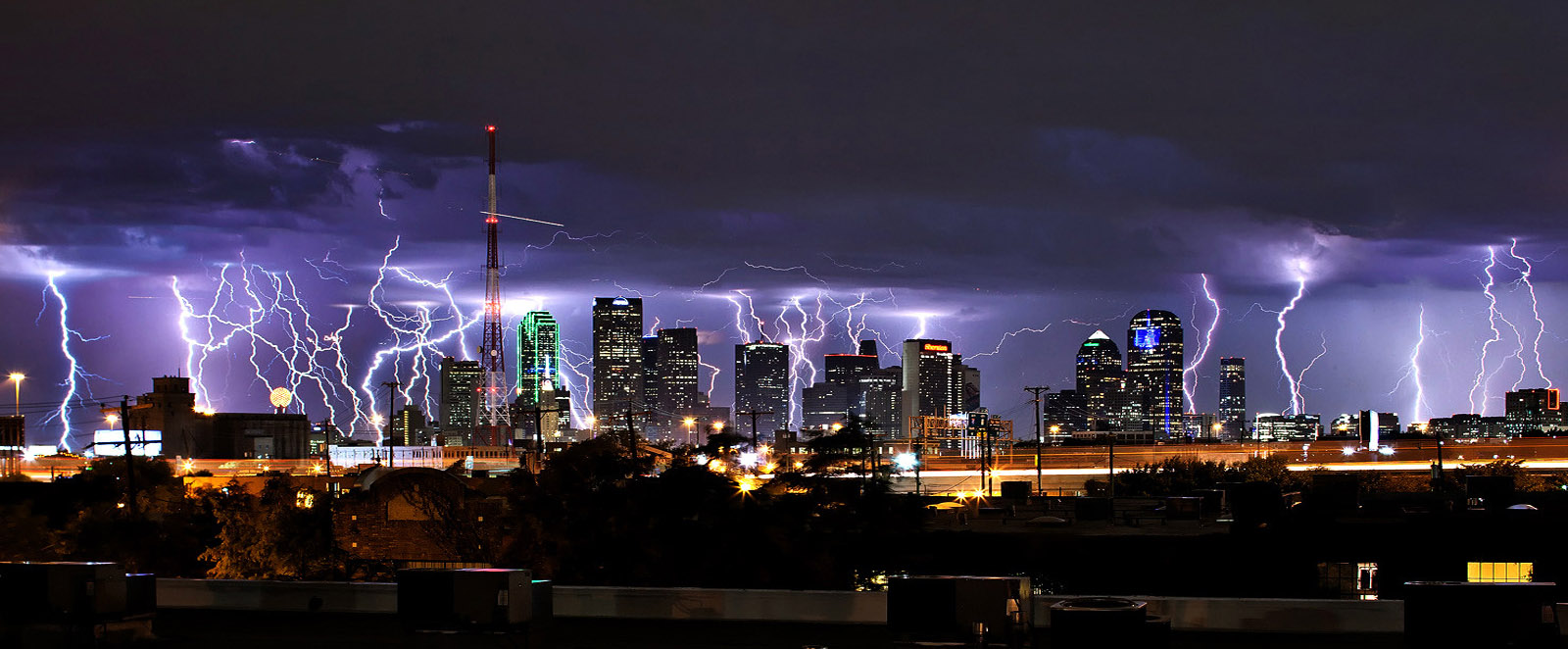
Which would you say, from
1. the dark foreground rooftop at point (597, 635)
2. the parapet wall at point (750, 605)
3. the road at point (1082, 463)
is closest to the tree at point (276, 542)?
the parapet wall at point (750, 605)

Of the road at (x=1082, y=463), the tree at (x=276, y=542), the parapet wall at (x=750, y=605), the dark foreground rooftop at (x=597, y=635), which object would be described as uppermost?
the parapet wall at (x=750, y=605)

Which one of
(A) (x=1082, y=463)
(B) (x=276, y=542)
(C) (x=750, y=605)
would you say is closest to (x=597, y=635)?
(C) (x=750, y=605)

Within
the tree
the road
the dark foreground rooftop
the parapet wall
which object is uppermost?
the parapet wall

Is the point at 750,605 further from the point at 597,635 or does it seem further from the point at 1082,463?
the point at 1082,463

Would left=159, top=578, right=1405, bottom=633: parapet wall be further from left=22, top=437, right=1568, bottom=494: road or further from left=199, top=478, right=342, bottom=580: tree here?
left=22, top=437, right=1568, bottom=494: road

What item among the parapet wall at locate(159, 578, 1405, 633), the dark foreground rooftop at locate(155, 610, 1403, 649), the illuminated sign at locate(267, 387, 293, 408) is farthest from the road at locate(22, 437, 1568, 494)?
the dark foreground rooftop at locate(155, 610, 1403, 649)

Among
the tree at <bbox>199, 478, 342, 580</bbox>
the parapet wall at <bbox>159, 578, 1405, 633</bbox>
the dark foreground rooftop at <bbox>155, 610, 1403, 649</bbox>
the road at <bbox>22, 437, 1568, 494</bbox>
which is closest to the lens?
the dark foreground rooftop at <bbox>155, 610, 1403, 649</bbox>

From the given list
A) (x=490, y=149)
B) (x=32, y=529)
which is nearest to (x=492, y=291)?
(x=490, y=149)

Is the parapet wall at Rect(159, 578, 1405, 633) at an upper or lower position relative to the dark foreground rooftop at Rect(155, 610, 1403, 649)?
upper

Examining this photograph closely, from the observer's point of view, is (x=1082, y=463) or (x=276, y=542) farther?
(x=1082, y=463)

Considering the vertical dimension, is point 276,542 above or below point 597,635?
below

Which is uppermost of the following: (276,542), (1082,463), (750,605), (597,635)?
(750,605)

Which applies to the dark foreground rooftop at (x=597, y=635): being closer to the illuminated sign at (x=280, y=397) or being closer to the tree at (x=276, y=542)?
the tree at (x=276, y=542)
